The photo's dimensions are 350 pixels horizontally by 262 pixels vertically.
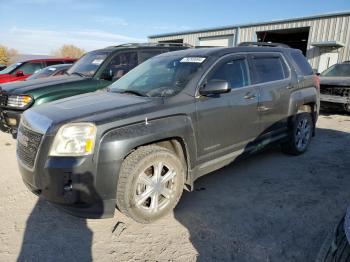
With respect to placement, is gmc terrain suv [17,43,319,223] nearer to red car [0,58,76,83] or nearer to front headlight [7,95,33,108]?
front headlight [7,95,33,108]

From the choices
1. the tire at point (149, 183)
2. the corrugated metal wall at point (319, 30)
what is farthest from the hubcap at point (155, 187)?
the corrugated metal wall at point (319, 30)

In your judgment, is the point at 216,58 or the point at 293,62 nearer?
the point at 216,58

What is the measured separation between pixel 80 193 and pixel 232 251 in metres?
1.43

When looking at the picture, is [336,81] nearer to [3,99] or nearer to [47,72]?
[47,72]

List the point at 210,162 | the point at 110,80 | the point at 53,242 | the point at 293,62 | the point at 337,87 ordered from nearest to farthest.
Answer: the point at 53,242
the point at 210,162
the point at 293,62
the point at 110,80
the point at 337,87

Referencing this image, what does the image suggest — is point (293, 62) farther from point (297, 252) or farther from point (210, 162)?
point (297, 252)

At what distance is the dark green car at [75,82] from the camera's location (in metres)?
5.28

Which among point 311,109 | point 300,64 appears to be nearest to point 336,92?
point 311,109

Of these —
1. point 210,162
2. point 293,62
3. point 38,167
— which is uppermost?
point 293,62

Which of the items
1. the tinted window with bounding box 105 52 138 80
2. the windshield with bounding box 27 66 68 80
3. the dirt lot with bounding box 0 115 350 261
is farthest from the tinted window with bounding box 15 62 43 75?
the dirt lot with bounding box 0 115 350 261

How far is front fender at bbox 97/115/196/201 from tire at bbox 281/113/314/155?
8.74 ft

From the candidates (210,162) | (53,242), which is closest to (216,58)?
(210,162)

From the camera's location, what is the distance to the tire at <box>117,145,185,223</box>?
285 centimetres

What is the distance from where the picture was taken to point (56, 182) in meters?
2.64
